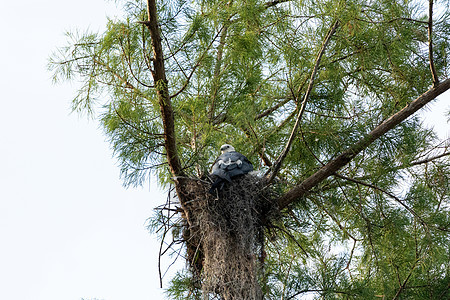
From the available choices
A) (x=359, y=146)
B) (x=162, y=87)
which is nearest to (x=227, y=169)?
(x=162, y=87)

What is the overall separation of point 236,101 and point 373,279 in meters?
1.78

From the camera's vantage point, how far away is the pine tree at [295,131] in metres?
3.79

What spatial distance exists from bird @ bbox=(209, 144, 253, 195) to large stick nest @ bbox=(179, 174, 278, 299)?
0.06 meters

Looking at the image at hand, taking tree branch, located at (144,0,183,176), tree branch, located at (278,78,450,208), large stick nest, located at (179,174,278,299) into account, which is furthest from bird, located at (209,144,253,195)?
tree branch, located at (278,78,450,208)

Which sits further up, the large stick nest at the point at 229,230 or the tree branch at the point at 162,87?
the tree branch at the point at 162,87

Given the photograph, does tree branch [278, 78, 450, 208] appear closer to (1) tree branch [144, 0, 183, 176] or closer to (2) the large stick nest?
(2) the large stick nest

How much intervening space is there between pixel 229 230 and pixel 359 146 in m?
0.99

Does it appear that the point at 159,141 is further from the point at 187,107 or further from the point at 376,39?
the point at 376,39

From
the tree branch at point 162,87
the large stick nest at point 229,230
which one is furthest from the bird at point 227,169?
the tree branch at point 162,87

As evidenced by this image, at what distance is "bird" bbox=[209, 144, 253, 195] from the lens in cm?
373

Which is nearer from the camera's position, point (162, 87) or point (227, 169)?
point (162, 87)

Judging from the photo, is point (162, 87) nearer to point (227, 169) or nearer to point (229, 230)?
point (227, 169)

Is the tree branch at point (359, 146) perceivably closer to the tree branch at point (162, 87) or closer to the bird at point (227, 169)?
the bird at point (227, 169)

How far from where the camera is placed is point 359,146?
387 cm
